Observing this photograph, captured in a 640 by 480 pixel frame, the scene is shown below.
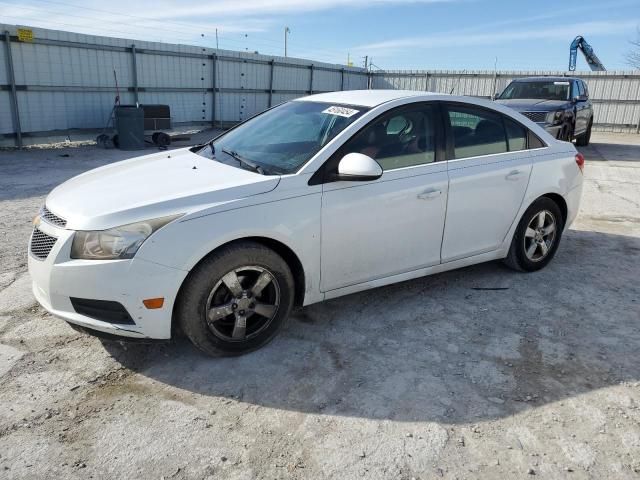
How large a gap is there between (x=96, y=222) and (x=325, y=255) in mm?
1394

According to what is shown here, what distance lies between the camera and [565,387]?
10.2 feet

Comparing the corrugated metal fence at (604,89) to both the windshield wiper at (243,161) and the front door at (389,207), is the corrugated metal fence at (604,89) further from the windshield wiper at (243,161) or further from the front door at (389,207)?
the windshield wiper at (243,161)

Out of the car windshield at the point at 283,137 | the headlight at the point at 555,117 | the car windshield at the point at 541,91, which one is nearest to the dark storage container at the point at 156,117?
the car windshield at the point at 541,91

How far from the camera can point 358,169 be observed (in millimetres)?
3361

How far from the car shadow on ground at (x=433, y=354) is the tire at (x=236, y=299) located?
140 millimetres

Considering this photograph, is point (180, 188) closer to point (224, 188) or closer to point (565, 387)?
Answer: point (224, 188)

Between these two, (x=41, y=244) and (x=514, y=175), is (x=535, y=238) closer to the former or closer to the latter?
(x=514, y=175)

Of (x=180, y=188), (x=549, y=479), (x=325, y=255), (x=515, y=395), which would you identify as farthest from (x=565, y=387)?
(x=180, y=188)

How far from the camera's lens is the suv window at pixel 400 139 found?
3688mm

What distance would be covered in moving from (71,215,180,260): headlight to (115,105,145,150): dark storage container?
11.1 metres

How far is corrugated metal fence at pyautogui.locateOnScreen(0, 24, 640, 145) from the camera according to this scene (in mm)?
12570

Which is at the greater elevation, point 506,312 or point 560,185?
point 560,185

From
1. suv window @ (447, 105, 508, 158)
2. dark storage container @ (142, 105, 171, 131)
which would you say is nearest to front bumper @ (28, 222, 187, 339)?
suv window @ (447, 105, 508, 158)

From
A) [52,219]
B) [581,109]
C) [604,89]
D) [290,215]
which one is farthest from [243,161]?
[604,89]
